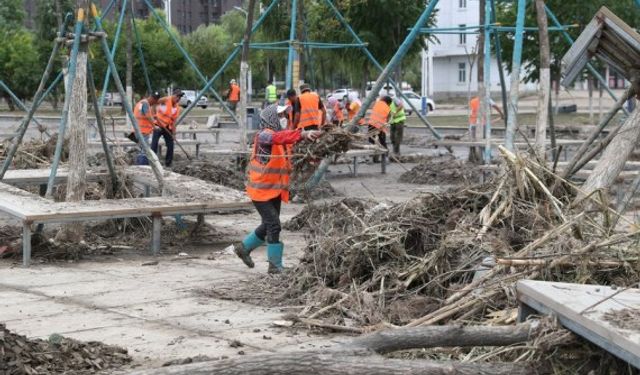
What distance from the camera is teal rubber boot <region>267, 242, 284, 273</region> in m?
9.40

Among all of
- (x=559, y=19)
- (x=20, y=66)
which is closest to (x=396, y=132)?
(x=559, y=19)

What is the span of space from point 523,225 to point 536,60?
1010 inches

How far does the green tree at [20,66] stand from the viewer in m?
50.9

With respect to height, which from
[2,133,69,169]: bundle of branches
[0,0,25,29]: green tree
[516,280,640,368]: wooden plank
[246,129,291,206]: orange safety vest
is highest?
[0,0,25,29]: green tree

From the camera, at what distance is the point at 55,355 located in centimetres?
620

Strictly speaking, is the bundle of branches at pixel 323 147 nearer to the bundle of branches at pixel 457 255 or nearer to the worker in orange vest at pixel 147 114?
the bundle of branches at pixel 457 255

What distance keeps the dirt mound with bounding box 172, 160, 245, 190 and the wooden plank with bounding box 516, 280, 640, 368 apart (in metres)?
10.5

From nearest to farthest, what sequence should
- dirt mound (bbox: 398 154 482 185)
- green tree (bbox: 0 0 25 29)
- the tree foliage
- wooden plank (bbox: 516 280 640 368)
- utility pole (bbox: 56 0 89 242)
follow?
wooden plank (bbox: 516 280 640 368) < utility pole (bbox: 56 0 89 242) < dirt mound (bbox: 398 154 482 185) < the tree foliage < green tree (bbox: 0 0 25 29)

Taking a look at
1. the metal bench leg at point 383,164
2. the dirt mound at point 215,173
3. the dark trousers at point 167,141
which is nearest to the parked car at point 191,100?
the metal bench leg at point 383,164

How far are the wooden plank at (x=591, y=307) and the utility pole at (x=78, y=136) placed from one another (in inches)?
249

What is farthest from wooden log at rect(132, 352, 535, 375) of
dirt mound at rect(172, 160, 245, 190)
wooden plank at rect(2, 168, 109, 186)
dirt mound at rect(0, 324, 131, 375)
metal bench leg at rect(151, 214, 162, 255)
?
dirt mound at rect(172, 160, 245, 190)

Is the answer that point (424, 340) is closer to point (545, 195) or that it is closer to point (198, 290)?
point (545, 195)

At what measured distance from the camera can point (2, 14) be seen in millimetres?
73875

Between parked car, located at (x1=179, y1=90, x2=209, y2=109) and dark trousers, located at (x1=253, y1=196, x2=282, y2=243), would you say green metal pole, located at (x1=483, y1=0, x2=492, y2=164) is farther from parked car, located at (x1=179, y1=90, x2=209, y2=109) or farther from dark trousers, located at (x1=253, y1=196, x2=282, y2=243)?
parked car, located at (x1=179, y1=90, x2=209, y2=109)
